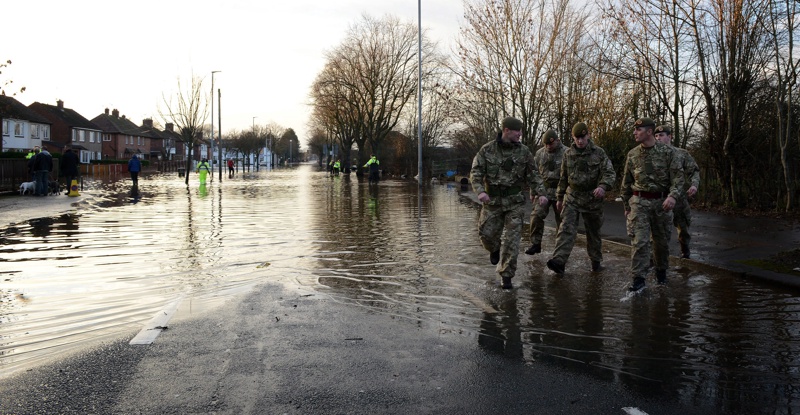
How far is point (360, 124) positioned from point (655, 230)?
4793 centimetres

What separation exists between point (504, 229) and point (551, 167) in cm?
258

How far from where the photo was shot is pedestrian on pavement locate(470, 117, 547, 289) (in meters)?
7.18

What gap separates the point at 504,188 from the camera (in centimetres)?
729

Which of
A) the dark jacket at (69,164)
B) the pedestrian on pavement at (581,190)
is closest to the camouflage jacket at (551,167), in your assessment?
the pedestrian on pavement at (581,190)

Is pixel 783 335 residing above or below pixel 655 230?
below

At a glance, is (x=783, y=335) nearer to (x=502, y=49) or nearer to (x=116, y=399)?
(x=116, y=399)

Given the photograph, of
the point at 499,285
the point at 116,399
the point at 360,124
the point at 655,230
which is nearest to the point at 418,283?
the point at 499,285

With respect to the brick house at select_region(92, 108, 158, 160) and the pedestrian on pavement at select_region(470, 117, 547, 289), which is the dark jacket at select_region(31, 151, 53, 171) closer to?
the pedestrian on pavement at select_region(470, 117, 547, 289)

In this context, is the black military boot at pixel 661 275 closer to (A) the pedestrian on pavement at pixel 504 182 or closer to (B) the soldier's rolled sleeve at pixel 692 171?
(B) the soldier's rolled sleeve at pixel 692 171

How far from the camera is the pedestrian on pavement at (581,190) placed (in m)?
7.85

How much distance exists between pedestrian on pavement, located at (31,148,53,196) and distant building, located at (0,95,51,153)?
132ft

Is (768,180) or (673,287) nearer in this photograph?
(673,287)

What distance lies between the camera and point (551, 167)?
9547 mm

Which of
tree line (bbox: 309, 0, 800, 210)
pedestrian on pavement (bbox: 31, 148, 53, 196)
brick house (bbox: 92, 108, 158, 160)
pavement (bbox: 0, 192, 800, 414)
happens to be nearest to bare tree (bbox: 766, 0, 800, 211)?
tree line (bbox: 309, 0, 800, 210)
